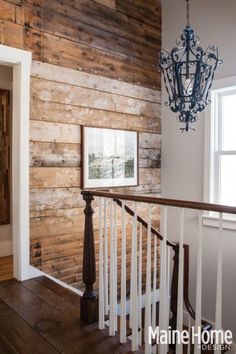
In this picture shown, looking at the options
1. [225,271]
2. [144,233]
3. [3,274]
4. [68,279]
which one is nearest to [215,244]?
[225,271]

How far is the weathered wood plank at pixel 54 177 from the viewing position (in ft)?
9.74

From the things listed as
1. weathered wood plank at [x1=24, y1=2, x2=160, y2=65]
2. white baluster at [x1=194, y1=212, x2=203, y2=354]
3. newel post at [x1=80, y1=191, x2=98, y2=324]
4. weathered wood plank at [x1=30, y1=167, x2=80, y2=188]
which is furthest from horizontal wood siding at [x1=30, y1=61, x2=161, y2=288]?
white baluster at [x1=194, y1=212, x2=203, y2=354]

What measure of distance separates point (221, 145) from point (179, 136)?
60 centimetres

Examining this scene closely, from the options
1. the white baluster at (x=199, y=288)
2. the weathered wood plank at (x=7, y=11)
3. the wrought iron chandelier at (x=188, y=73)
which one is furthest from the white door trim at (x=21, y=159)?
the white baluster at (x=199, y=288)

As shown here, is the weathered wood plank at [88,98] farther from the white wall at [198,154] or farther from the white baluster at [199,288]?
the white baluster at [199,288]

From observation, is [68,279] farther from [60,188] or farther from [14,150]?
[14,150]

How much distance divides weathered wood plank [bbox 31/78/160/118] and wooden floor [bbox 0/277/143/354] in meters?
1.86

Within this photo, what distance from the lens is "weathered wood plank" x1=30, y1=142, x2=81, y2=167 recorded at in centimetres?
296

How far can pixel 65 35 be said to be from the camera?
318 centimetres

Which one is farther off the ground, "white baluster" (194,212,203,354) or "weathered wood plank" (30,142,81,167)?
"weathered wood plank" (30,142,81,167)

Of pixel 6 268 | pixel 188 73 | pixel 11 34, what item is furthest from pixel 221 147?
pixel 6 268

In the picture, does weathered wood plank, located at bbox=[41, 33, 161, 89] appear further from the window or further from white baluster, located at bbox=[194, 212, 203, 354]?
white baluster, located at bbox=[194, 212, 203, 354]

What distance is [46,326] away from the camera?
2125 millimetres

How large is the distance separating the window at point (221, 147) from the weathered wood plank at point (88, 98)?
2.78ft
